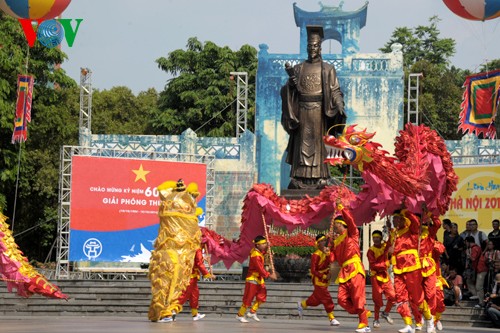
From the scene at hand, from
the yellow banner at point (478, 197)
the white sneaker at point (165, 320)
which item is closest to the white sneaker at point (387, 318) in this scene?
the white sneaker at point (165, 320)

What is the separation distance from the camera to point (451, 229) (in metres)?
20.0

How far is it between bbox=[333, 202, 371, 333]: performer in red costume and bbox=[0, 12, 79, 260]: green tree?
17173 millimetres

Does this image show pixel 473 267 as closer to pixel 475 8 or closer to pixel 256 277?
pixel 256 277

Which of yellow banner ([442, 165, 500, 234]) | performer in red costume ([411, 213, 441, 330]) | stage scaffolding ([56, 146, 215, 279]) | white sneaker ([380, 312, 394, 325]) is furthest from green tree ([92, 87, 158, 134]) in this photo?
performer in red costume ([411, 213, 441, 330])

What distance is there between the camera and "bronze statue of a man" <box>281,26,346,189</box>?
22391mm

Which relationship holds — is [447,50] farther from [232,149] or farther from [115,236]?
[115,236]

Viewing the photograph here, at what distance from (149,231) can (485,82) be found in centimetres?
848

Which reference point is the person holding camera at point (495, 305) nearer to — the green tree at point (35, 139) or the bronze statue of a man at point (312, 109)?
the bronze statue of a man at point (312, 109)

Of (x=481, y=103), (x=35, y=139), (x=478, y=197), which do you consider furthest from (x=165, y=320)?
(x=35, y=139)

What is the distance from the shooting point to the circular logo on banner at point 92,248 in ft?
84.5

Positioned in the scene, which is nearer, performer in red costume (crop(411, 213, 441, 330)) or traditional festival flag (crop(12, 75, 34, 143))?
performer in red costume (crop(411, 213, 441, 330))

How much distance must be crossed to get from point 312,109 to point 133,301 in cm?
520

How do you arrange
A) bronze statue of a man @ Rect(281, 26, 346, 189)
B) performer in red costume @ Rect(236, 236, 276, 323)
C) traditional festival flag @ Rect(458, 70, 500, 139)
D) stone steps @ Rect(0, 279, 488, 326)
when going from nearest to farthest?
performer in red costume @ Rect(236, 236, 276, 323) → stone steps @ Rect(0, 279, 488, 326) → bronze statue of a man @ Rect(281, 26, 346, 189) → traditional festival flag @ Rect(458, 70, 500, 139)

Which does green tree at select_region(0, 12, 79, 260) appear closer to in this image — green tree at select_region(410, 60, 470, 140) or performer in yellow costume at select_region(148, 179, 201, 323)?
green tree at select_region(410, 60, 470, 140)
